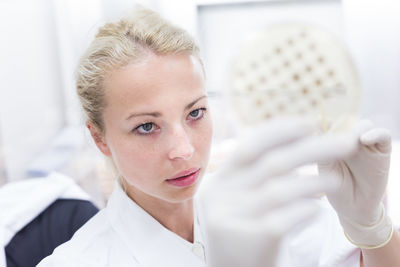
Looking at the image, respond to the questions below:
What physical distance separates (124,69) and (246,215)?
349 millimetres

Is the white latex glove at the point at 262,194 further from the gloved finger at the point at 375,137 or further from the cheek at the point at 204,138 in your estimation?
the cheek at the point at 204,138

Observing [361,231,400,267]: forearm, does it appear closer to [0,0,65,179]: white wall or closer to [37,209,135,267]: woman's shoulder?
[37,209,135,267]: woman's shoulder

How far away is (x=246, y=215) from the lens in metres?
0.49

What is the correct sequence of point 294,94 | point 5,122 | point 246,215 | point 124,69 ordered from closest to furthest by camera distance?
1. point 246,215
2. point 124,69
3. point 294,94
4. point 5,122

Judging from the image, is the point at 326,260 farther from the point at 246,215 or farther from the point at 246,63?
the point at 246,63

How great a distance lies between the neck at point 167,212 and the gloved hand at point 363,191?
0.30 m

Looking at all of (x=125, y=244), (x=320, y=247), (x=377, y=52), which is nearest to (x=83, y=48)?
(x=125, y=244)

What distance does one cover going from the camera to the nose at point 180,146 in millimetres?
681

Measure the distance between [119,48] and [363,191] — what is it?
1.61 feet

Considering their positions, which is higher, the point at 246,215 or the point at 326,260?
the point at 246,215

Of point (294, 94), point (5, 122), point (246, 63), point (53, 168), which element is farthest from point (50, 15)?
point (294, 94)

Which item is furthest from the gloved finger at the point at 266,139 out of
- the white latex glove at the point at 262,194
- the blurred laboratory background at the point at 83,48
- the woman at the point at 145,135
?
the blurred laboratory background at the point at 83,48

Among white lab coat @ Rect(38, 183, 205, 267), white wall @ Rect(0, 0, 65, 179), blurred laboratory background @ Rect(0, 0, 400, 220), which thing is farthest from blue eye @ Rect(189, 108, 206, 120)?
white wall @ Rect(0, 0, 65, 179)

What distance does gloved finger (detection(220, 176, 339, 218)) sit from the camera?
491 mm
